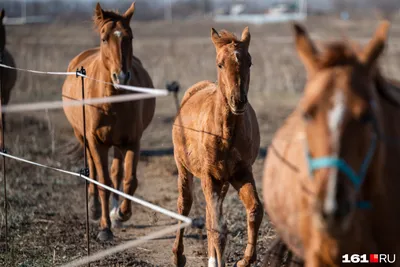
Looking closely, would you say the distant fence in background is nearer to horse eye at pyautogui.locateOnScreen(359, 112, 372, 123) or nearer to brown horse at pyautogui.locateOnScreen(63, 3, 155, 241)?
brown horse at pyautogui.locateOnScreen(63, 3, 155, 241)

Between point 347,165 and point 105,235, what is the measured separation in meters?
4.78

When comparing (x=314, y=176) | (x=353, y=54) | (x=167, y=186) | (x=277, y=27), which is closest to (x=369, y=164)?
(x=314, y=176)

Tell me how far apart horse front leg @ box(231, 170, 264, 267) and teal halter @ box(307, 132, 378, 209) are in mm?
2453

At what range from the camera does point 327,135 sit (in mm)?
3006

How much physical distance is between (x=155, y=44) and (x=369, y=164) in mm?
25644

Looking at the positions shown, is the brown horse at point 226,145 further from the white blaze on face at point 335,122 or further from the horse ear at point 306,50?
the white blaze on face at point 335,122

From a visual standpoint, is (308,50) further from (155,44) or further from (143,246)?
(155,44)

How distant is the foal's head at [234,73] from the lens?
538 cm

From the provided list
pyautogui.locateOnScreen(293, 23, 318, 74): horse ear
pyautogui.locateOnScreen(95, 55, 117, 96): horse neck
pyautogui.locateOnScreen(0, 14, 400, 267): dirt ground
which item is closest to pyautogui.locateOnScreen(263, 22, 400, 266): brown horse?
pyautogui.locateOnScreen(293, 23, 318, 74): horse ear

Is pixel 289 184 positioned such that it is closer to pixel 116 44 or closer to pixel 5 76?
pixel 116 44

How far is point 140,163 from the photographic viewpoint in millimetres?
11023

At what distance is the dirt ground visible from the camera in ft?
22.1

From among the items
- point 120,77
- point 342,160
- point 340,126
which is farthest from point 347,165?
point 120,77

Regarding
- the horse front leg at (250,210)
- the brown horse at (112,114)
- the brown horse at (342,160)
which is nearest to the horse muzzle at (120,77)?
the brown horse at (112,114)
